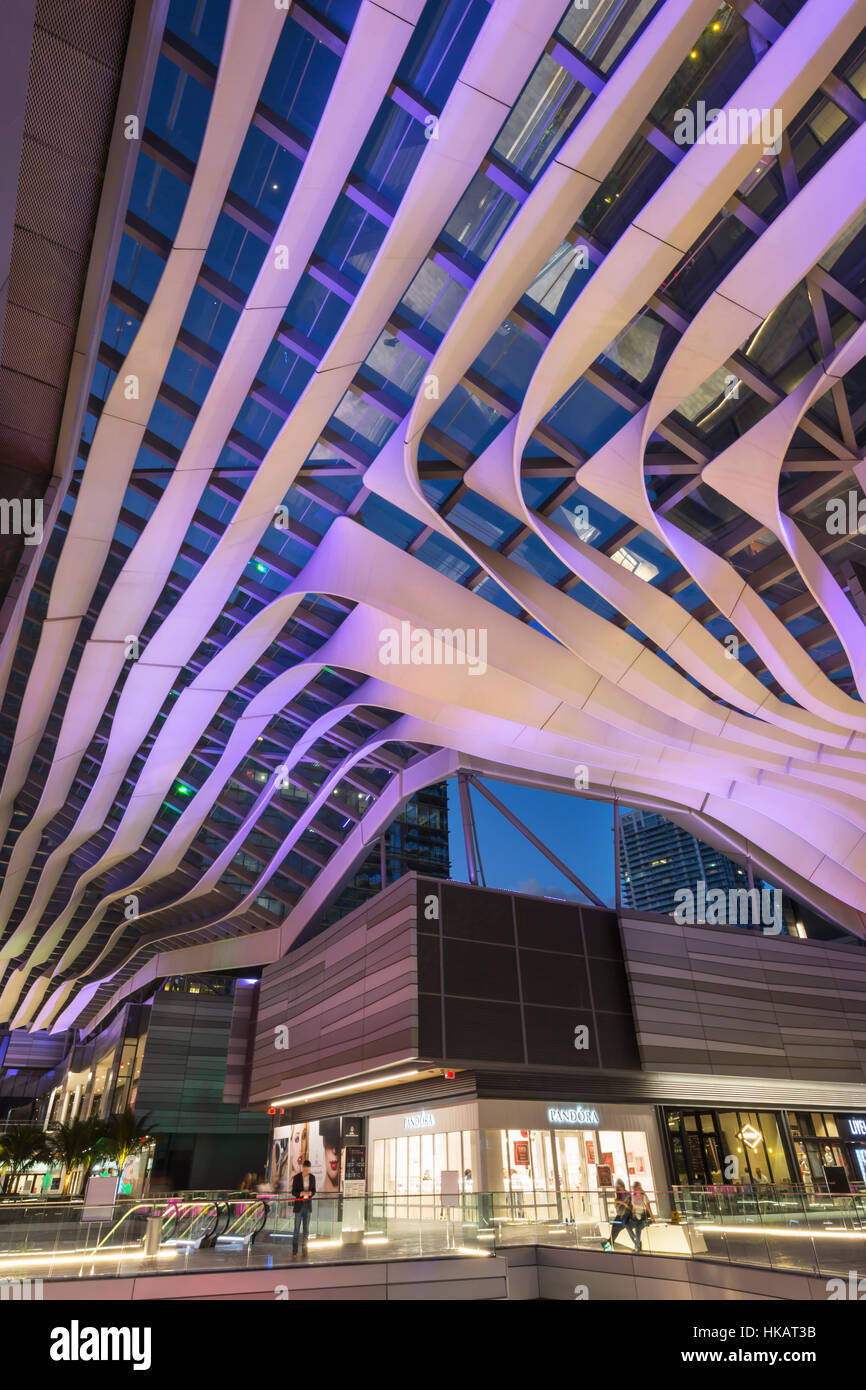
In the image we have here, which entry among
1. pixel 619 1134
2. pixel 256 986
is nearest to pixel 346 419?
pixel 619 1134

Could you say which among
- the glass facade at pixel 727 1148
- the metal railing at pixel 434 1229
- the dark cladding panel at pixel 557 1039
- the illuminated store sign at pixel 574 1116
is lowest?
the metal railing at pixel 434 1229

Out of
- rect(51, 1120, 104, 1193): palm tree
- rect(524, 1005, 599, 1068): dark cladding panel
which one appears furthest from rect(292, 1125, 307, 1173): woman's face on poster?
rect(524, 1005, 599, 1068): dark cladding panel

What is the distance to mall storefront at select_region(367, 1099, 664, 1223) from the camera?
62.3ft

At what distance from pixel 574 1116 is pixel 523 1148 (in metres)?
1.69

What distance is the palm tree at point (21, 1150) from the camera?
35.5 metres

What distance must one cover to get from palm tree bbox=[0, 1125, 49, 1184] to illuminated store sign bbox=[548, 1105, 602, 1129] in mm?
27839

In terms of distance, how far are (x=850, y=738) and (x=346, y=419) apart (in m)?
11.9

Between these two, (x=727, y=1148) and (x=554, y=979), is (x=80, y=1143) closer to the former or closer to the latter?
(x=554, y=979)

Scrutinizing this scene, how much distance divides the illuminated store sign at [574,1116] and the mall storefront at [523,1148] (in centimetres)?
2

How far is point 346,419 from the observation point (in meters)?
12.3

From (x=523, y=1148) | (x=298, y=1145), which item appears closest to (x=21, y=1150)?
(x=298, y=1145)

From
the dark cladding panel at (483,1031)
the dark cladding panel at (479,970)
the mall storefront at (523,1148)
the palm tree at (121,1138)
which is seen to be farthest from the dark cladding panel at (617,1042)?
the palm tree at (121,1138)

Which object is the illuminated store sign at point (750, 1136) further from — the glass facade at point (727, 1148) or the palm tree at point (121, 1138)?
the palm tree at point (121, 1138)

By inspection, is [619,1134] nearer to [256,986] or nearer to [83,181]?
[256,986]
